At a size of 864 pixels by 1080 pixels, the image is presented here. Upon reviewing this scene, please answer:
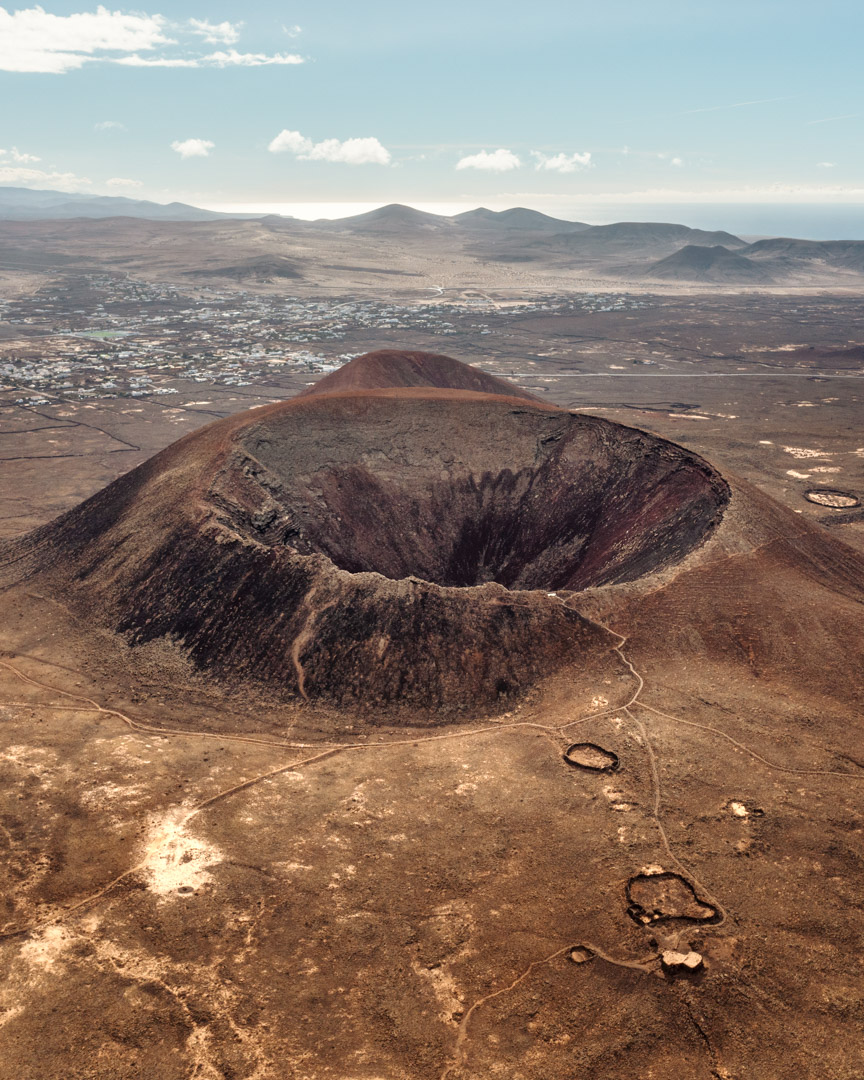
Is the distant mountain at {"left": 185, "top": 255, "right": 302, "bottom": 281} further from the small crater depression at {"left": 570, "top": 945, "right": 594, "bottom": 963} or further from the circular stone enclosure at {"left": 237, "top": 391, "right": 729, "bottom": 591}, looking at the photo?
the small crater depression at {"left": 570, "top": 945, "right": 594, "bottom": 963}

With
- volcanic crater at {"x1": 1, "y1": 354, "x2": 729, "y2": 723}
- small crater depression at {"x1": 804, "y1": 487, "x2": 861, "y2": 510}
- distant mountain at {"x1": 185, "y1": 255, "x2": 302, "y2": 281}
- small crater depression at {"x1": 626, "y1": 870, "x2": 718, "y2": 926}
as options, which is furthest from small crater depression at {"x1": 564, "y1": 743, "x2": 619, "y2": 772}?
distant mountain at {"x1": 185, "y1": 255, "x2": 302, "y2": 281}

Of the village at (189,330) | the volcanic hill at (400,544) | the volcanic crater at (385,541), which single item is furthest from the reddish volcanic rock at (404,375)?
the village at (189,330)

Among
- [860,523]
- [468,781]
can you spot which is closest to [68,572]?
[468,781]

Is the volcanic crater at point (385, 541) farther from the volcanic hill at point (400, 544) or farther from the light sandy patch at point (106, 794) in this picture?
the light sandy patch at point (106, 794)

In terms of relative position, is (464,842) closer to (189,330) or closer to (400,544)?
(400,544)

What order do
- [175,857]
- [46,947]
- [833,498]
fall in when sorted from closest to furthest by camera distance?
[46,947]
[175,857]
[833,498]

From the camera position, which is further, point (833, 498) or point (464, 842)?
point (833, 498)

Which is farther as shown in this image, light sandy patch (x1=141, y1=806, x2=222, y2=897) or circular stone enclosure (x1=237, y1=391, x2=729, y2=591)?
circular stone enclosure (x1=237, y1=391, x2=729, y2=591)

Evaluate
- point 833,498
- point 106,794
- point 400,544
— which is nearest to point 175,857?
point 106,794
